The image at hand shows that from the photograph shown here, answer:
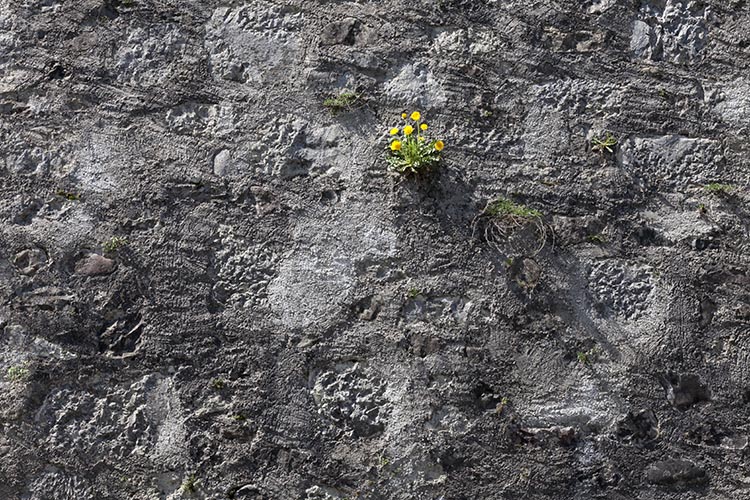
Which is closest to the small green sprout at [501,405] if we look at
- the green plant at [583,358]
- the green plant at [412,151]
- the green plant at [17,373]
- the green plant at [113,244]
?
the green plant at [583,358]

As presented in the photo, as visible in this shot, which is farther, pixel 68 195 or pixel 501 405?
pixel 68 195

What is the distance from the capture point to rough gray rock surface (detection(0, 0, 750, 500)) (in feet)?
7.96

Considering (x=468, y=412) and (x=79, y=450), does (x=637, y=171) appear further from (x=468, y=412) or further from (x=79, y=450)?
(x=79, y=450)

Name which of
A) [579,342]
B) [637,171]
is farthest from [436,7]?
[579,342]

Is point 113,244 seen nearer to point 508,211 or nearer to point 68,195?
point 68,195

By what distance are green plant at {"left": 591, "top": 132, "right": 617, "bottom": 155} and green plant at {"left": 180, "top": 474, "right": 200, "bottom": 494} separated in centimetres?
158

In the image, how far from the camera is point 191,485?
2.43m

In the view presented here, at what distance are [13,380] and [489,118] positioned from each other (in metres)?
1.68

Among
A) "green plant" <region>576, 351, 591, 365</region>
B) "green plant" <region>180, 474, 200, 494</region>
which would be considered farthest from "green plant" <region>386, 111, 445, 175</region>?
"green plant" <region>180, 474, 200, 494</region>

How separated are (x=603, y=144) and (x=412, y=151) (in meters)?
0.60

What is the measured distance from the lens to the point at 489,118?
2586 millimetres

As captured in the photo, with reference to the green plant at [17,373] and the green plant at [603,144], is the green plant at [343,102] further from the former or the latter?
the green plant at [17,373]

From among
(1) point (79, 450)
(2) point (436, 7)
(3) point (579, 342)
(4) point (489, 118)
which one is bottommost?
(1) point (79, 450)

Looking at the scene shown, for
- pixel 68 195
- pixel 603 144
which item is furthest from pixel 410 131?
pixel 68 195
